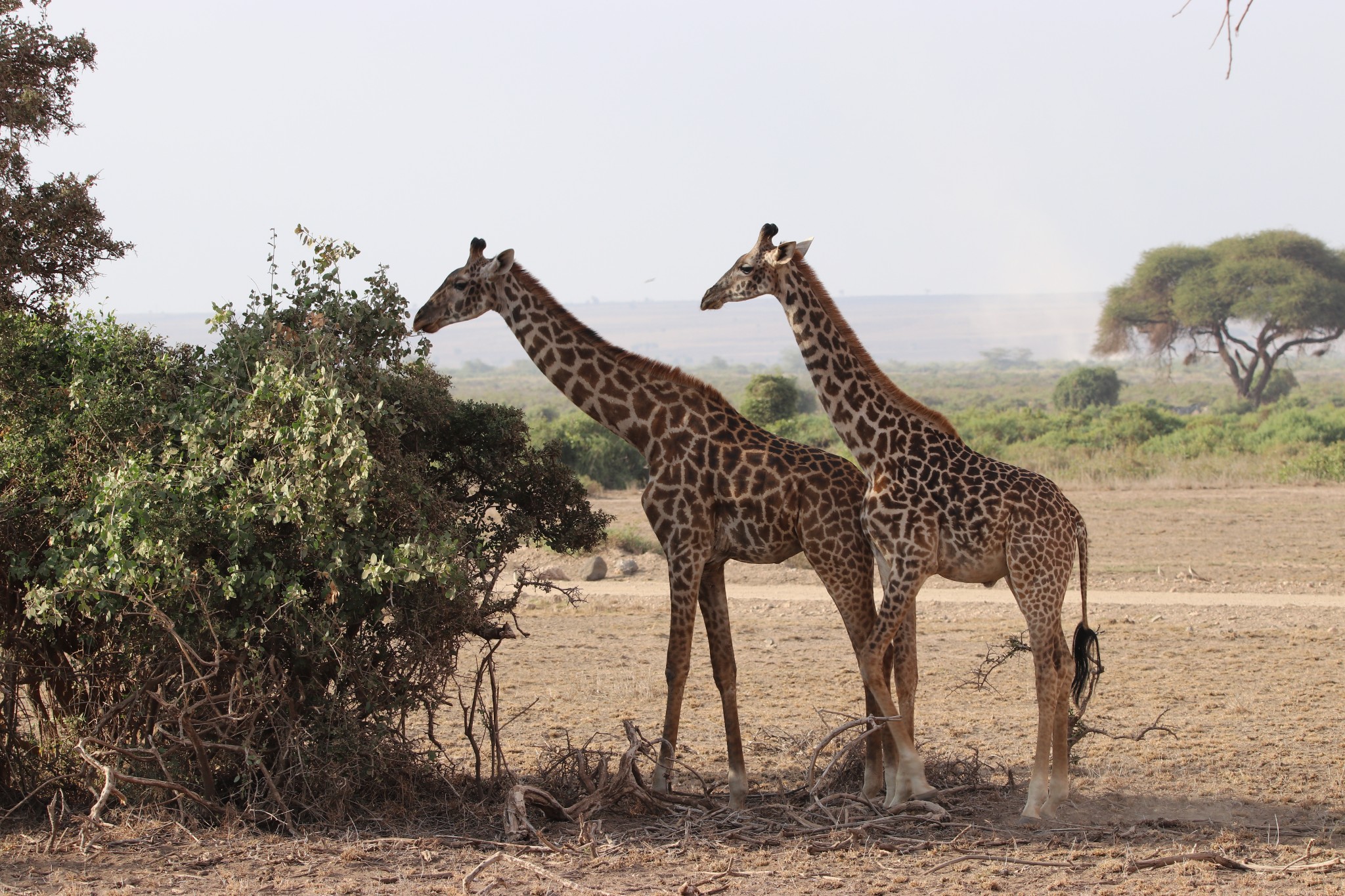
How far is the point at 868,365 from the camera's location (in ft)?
24.9

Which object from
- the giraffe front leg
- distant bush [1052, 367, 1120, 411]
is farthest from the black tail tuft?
distant bush [1052, 367, 1120, 411]

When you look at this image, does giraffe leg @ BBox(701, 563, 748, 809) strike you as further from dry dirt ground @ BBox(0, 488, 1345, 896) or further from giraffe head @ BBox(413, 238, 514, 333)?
giraffe head @ BBox(413, 238, 514, 333)

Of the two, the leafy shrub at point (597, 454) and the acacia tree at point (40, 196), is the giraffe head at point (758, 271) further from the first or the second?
the leafy shrub at point (597, 454)

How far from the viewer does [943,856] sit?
654cm

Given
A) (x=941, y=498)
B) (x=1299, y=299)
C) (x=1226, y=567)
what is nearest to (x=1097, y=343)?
(x=1299, y=299)

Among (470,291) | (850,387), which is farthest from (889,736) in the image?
(470,291)

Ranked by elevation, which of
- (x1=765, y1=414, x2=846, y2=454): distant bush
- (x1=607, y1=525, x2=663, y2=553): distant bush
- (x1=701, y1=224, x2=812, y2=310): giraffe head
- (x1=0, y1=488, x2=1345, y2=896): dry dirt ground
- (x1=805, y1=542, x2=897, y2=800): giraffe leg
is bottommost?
(x1=0, y1=488, x2=1345, y2=896): dry dirt ground

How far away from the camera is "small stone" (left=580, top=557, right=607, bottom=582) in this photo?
1755 cm

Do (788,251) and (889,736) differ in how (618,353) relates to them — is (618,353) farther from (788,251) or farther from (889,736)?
(889,736)

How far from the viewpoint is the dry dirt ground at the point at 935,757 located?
6.16 m

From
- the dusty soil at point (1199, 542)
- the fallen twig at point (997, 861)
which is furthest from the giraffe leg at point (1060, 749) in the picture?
the dusty soil at point (1199, 542)

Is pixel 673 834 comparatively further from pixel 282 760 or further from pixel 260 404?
pixel 260 404

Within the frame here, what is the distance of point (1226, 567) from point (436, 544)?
14.2 m

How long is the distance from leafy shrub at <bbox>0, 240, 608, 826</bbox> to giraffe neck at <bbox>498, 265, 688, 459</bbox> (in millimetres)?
834
